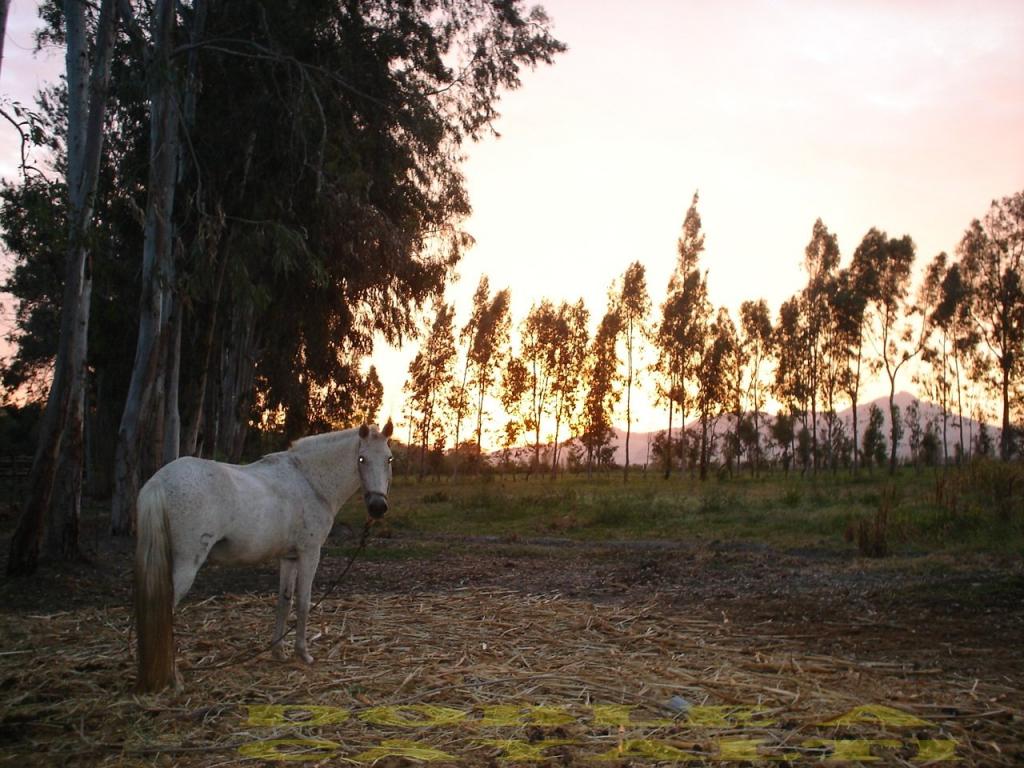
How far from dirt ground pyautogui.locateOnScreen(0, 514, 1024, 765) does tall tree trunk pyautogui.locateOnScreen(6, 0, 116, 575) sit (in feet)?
2.84

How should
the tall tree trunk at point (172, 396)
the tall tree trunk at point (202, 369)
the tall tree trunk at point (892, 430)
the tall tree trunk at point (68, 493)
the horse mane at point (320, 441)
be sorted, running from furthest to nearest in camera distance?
1. the tall tree trunk at point (892, 430)
2. the tall tree trunk at point (202, 369)
3. the tall tree trunk at point (172, 396)
4. the tall tree trunk at point (68, 493)
5. the horse mane at point (320, 441)

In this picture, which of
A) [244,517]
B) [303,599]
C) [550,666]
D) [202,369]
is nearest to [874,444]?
[202,369]

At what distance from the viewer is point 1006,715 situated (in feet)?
16.3

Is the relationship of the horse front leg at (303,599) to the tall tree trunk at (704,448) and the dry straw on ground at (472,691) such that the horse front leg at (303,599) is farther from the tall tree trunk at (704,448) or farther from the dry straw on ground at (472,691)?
the tall tree trunk at (704,448)

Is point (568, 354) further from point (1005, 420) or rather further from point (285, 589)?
point (285, 589)

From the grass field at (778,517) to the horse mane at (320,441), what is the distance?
919 centimetres

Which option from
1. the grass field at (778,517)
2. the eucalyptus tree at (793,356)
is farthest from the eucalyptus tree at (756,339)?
the grass field at (778,517)

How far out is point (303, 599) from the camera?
20.8 ft

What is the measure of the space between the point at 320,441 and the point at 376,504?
2.90 ft

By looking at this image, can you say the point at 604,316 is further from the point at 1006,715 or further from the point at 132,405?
the point at 1006,715

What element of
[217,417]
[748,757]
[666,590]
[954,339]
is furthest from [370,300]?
[954,339]

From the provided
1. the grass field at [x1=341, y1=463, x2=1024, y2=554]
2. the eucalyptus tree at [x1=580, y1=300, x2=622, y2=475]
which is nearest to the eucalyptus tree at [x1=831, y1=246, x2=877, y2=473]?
the eucalyptus tree at [x1=580, y1=300, x2=622, y2=475]

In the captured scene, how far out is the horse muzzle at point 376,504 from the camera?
617 centimetres

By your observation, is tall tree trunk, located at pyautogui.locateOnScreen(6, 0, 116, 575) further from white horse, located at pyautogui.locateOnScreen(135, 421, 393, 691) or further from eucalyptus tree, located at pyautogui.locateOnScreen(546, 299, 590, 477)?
eucalyptus tree, located at pyautogui.locateOnScreen(546, 299, 590, 477)
